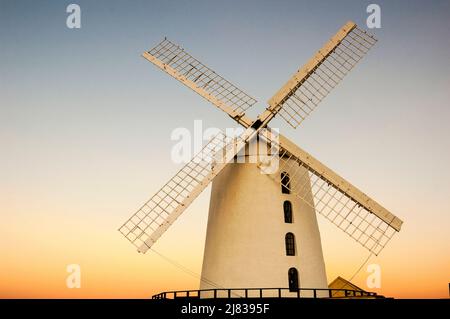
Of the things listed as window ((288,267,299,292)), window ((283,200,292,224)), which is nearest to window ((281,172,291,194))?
window ((283,200,292,224))

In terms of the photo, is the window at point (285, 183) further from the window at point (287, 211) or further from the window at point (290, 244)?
the window at point (290, 244)

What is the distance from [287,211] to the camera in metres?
15.6

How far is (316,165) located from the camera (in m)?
15.6

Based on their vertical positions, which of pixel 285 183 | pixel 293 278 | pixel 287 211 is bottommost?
pixel 293 278

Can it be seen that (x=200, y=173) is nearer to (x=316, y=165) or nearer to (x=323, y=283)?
(x=316, y=165)

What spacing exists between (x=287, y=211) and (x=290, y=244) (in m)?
1.13

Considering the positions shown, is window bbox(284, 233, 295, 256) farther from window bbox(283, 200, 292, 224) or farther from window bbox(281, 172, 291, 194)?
window bbox(281, 172, 291, 194)

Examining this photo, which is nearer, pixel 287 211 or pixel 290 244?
pixel 290 244

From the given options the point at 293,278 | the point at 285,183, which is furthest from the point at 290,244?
the point at 285,183

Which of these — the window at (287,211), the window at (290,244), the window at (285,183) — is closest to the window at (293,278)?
the window at (290,244)

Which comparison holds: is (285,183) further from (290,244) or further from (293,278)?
(293,278)

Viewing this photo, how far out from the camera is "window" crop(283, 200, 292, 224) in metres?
15.4

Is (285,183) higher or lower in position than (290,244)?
higher
